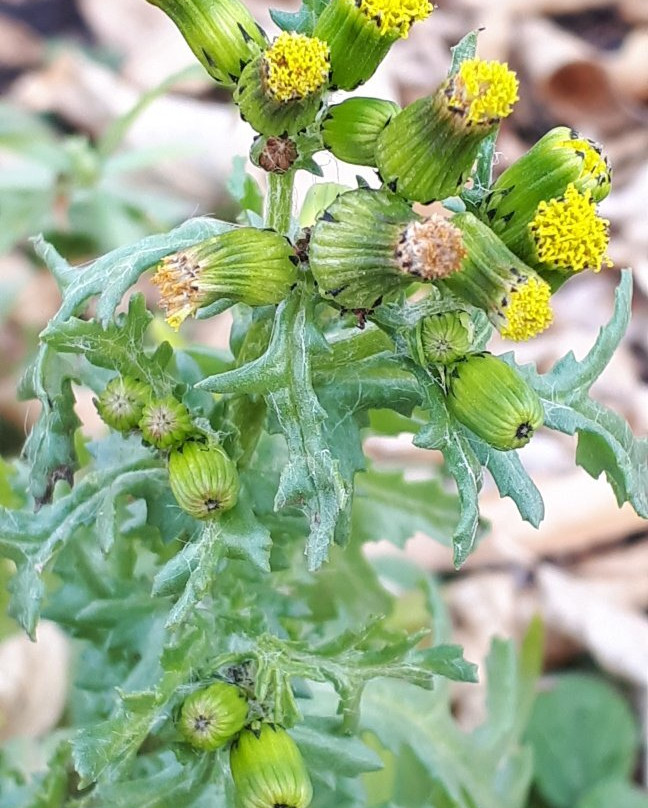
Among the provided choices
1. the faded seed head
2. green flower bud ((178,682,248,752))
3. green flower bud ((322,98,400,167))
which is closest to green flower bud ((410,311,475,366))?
the faded seed head

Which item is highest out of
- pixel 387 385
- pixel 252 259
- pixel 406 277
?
pixel 252 259

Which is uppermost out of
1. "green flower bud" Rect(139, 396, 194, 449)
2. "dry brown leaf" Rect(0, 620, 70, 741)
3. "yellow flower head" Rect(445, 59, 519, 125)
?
"yellow flower head" Rect(445, 59, 519, 125)

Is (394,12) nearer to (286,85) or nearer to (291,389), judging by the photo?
(286,85)

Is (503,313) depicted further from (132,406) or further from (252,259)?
(132,406)

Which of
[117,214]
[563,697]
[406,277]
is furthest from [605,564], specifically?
[406,277]

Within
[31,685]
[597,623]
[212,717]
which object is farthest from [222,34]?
[597,623]

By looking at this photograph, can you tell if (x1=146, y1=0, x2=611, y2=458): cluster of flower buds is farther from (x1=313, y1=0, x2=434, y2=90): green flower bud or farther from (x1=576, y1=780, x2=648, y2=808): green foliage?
(x1=576, y1=780, x2=648, y2=808): green foliage
